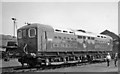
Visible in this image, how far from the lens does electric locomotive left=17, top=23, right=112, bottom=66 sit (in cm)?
1983

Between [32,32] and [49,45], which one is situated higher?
[32,32]

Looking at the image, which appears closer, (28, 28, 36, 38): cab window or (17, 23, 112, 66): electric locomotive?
(17, 23, 112, 66): electric locomotive

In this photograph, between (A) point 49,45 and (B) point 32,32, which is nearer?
(B) point 32,32

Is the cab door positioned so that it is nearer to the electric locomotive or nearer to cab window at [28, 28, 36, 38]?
the electric locomotive

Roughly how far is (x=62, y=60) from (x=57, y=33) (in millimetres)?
3202

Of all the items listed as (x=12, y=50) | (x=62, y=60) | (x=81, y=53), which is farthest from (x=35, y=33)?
(x=81, y=53)

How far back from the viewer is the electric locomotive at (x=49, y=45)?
19.8 meters

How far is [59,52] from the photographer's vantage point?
74.0 feet

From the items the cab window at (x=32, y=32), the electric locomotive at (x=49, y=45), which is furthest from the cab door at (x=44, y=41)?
the cab window at (x=32, y=32)

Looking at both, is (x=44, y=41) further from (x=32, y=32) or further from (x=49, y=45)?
(x=32, y=32)

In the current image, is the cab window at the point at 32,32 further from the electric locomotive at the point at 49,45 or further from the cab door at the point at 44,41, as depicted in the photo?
the cab door at the point at 44,41

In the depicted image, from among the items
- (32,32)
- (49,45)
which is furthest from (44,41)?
(32,32)

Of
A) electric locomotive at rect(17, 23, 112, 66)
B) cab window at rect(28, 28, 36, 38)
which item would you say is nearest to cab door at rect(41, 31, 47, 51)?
electric locomotive at rect(17, 23, 112, 66)

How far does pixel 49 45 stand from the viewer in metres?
20.9
